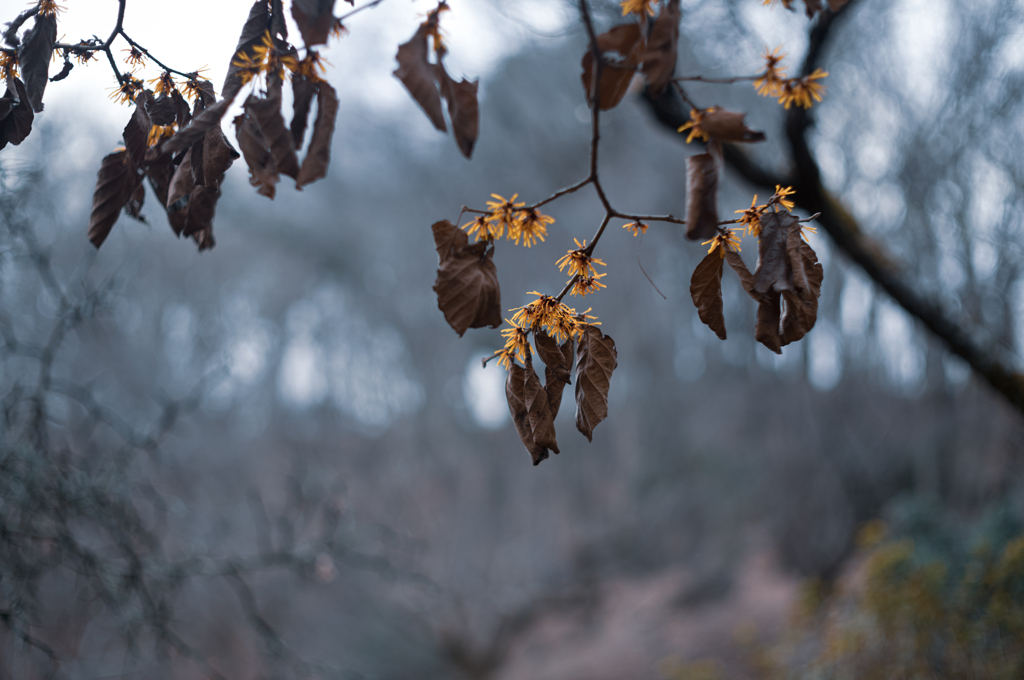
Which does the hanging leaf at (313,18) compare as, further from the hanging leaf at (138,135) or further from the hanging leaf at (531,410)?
the hanging leaf at (531,410)

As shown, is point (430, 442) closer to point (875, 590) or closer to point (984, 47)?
point (875, 590)

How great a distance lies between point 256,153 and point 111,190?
1.00ft

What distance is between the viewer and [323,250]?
27.5ft

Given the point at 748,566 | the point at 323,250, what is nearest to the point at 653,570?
the point at 748,566

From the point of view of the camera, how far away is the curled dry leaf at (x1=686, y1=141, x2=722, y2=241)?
0.73 meters

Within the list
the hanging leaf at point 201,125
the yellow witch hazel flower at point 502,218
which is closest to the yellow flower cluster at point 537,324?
the yellow witch hazel flower at point 502,218

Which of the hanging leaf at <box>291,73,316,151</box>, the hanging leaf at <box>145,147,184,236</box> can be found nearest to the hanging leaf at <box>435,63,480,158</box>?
the hanging leaf at <box>291,73,316,151</box>

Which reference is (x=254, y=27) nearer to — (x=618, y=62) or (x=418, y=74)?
(x=418, y=74)

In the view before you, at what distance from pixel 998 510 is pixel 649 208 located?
439cm

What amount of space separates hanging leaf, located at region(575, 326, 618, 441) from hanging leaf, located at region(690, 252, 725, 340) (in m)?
0.14

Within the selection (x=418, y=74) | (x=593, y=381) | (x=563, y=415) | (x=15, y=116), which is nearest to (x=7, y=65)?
(x=15, y=116)

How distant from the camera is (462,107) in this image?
795mm

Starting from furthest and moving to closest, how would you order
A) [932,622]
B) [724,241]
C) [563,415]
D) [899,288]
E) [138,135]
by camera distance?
[563,415] < [932,622] < [899,288] < [138,135] < [724,241]

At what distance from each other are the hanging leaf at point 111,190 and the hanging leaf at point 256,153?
253 millimetres
